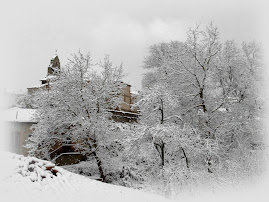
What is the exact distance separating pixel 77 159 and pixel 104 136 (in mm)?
6024

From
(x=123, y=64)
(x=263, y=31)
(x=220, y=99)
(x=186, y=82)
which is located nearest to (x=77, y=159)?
(x=123, y=64)

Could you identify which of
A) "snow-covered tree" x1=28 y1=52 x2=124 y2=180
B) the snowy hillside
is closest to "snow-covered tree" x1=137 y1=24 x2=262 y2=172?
"snow-covered tree" x1=28 y1=52 x2=124 y2=180

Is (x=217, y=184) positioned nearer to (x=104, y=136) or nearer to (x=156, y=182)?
(x=156, y=182)

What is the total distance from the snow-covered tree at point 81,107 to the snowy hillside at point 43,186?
357 inches

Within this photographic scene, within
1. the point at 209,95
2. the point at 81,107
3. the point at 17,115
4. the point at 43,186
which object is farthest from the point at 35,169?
the point at 17,115

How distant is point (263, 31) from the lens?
2183 centimetres

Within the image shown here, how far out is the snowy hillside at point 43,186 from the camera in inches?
291

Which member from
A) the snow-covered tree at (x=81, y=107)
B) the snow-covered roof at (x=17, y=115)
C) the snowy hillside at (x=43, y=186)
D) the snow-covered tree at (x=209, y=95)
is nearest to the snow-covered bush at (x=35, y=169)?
the snowy hillside at (x=43, y=186)

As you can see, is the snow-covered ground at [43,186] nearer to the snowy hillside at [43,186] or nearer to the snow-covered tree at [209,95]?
the snowy hillside at [43,186]

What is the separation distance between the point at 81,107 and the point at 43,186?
12.0m

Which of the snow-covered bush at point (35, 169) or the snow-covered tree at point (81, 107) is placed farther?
the snow-covered tree at point (81, 107)

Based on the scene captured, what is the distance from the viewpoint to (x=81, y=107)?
20.0m

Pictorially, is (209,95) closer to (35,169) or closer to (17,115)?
(35,169)

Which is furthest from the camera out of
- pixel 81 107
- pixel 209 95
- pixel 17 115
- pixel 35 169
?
pixel 17 115
